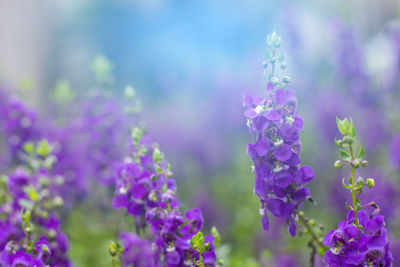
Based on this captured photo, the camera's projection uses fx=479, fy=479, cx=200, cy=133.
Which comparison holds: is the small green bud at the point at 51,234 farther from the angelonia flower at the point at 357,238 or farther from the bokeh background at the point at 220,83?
the angelonia flower at the point at 357,238

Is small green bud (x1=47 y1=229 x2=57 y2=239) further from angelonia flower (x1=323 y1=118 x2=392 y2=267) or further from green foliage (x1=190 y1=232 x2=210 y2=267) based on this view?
angelonia flower (x1=323 y1=118 x2=392 y2=267)

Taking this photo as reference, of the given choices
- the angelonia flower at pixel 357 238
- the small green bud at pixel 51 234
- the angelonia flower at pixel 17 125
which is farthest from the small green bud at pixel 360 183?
the angelonia flower at pixel 17 125

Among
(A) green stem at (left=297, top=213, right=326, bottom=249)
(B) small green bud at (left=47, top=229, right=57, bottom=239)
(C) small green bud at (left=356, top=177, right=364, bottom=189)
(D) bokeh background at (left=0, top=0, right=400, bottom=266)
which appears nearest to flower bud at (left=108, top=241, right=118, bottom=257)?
(B) small green bud at (left=47, top=229, right=57, bottom=239)

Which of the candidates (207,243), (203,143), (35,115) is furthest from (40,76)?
(207,243)

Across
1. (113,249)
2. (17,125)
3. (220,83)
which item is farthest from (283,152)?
(220,83)

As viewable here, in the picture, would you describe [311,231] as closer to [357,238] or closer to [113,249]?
[357,238]

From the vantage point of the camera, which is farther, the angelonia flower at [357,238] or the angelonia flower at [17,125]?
the angelonia flower at [17,125]

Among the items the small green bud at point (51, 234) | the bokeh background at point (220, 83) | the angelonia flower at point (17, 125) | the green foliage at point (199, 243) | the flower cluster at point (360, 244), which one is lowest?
the flower cluster at point (360, 244)

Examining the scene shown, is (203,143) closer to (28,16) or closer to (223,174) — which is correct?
(223,174)
